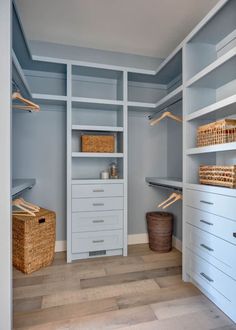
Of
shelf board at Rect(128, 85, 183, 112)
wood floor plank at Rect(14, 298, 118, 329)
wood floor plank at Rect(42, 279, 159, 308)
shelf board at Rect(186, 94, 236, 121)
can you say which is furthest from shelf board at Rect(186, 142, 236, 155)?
wood floor plank at Rect(14, 298, 118, 329)

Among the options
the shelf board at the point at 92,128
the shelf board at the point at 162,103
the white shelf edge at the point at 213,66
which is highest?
the white shelf edge at the point at 213,66

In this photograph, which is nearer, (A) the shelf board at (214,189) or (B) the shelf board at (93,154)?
(A) the shelf board at (214,189)

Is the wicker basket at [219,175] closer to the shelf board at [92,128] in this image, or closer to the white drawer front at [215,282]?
the white drawer front at [215,282]

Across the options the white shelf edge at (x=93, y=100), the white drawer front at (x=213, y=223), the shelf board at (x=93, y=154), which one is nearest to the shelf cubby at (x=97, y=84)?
the white shelf edge at (x=93, y=100)

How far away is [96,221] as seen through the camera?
2.39 metres

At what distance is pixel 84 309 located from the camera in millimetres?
1541

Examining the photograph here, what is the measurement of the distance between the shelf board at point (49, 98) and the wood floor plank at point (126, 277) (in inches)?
70.6

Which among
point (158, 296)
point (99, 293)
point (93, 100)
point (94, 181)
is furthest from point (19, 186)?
point (158, 296)

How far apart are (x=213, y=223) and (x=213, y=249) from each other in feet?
0.62

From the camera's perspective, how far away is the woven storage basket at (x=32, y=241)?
80.2 inches

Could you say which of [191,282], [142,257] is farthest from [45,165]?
[191,282]

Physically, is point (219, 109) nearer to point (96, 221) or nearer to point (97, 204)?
point (97, 204)
